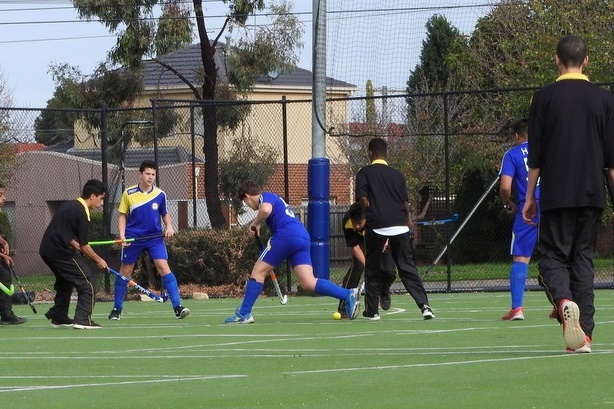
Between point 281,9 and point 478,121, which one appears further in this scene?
point 478,121

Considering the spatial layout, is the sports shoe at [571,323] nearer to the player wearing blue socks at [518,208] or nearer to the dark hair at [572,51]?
the dark hair at [572,51]

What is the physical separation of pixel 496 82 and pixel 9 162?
14.0 metres

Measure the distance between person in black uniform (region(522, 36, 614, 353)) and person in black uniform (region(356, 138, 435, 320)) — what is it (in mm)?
5025

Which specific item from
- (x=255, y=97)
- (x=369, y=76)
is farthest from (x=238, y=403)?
(x=255, y=97)

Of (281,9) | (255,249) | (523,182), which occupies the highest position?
(281,9)

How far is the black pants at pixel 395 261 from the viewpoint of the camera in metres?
14.6

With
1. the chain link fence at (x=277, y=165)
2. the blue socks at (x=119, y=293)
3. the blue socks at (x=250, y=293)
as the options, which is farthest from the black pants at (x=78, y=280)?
the chain link fence at (x=277, y=165)

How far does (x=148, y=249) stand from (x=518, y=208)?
5081mm

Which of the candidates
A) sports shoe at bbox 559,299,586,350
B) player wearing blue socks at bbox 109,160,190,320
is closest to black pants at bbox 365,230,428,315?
player wearing blue socks at bbox 109,160,190,320

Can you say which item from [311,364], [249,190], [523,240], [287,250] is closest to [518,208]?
[523,240]

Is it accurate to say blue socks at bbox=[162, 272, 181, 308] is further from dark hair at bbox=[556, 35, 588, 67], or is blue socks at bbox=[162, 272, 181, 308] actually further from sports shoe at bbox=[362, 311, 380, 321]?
dark hair at bbox=[556, 35, 588, 67]

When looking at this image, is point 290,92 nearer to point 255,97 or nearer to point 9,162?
point 255,97

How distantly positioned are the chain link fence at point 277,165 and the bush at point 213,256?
806 millimetres

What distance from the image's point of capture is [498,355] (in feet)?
32.6
